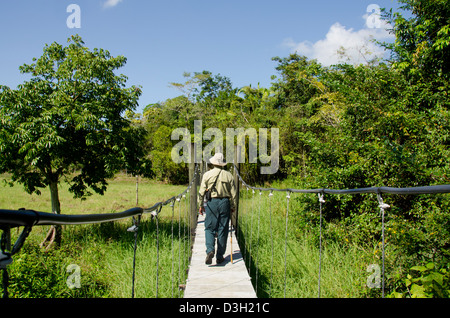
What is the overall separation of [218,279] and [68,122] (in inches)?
161

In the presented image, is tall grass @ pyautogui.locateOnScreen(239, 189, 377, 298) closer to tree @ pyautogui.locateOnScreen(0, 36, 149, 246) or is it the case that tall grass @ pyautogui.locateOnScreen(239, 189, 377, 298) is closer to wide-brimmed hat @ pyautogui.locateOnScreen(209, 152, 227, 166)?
wide-brimmed hat @ pyautogui.locateOnScreen(209, 152, 227, 166)

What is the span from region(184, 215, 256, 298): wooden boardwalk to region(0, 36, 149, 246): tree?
117 inches

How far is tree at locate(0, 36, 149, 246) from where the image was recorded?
4.95 meters

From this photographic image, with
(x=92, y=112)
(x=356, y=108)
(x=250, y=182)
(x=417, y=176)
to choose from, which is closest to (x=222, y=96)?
(x=250, y=182)

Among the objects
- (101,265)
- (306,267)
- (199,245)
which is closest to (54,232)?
(101,265)

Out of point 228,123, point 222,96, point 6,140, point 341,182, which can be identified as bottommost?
point 341,182

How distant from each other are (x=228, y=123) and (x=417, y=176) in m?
9.72

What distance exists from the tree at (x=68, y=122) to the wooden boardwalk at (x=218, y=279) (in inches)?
117

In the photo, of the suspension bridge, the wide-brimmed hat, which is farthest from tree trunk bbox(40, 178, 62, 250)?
the wide-brimmed hat

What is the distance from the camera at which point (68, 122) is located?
548 centimetres

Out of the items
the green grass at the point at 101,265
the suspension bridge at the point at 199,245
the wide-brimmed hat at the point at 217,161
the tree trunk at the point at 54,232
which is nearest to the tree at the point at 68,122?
the tree trunk at the point at 54,232

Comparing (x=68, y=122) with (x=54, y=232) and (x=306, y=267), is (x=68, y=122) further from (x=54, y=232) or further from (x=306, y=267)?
(x=306, y=267)
